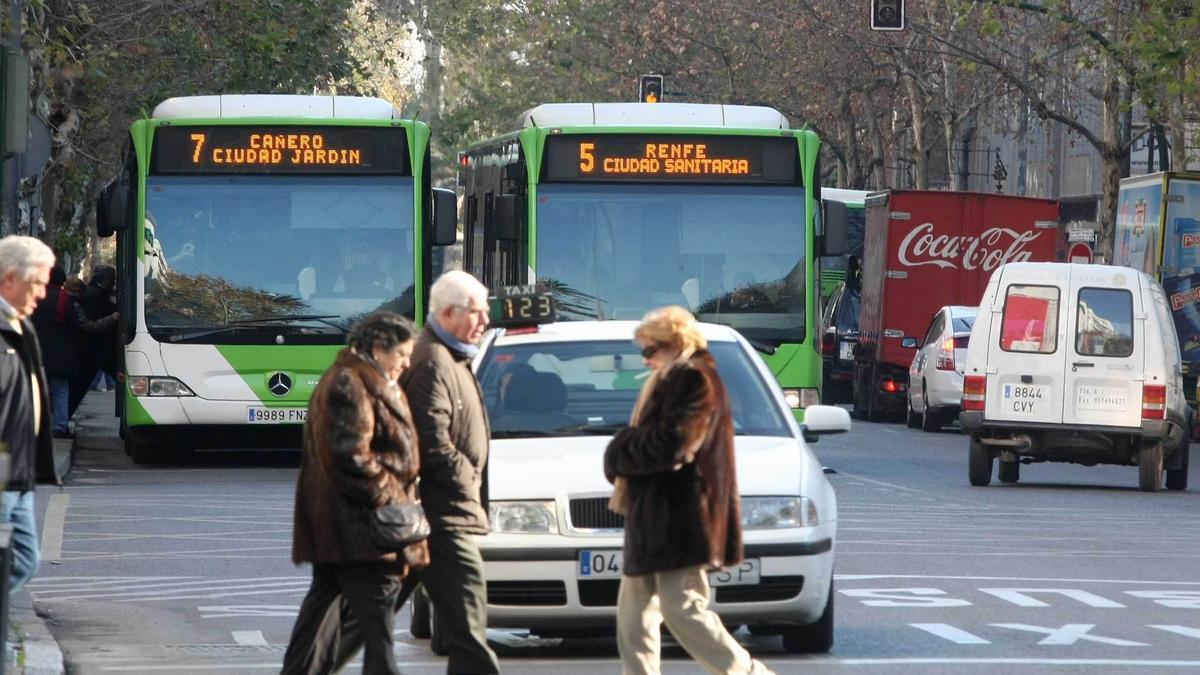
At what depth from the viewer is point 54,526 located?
16156 mm

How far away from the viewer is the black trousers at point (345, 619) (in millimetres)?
7754

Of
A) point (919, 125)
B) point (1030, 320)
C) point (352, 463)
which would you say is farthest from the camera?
point (919, 125)

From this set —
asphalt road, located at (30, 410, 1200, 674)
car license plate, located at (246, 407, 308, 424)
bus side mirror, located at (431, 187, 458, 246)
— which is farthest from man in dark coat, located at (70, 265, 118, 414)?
bus side mirror, located at (431, 187, 458, 246)

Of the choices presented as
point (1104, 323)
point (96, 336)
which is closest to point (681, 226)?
point (1104, 323)

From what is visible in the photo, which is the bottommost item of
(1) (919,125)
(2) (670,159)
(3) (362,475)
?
(3) (362,475)

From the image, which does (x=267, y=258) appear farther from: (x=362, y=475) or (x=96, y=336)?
(x=362, y=475)

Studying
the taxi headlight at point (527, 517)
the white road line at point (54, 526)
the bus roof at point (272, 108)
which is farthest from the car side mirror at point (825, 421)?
the bus roof at point (272, 108)

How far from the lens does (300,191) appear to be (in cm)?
2081

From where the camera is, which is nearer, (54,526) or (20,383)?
(20,383)

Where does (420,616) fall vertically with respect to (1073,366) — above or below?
below

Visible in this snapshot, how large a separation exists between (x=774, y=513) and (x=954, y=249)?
2611cm

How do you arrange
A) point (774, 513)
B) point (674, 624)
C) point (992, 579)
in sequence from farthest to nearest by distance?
point (992, 579) < point (774, 513) < point (674, 624)

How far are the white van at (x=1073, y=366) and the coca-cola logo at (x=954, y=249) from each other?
14151 mm

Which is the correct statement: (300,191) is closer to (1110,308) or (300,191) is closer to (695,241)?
(695,241)
